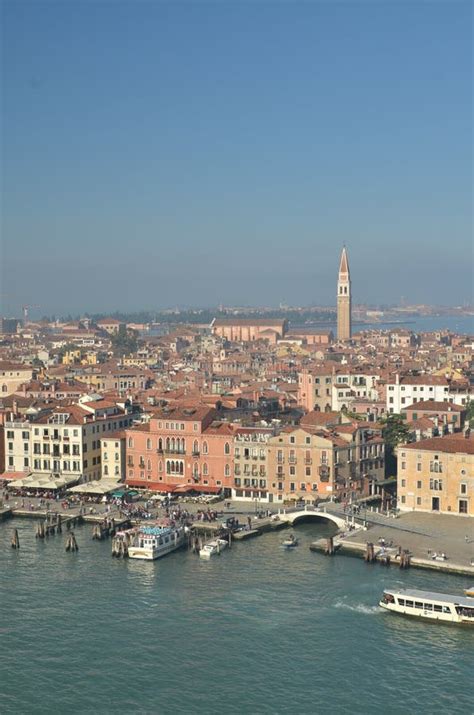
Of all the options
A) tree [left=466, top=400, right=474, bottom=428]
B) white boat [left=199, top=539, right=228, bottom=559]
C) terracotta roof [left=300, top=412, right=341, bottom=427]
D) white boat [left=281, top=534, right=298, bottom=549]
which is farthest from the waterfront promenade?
tree [left=466, top=400, right=474, bottom=428]

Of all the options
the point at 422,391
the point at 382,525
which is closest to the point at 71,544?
the point at 382,525

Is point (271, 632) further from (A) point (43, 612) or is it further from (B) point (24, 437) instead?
(B) point (24, 437)

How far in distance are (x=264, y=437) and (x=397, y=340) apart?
68713mm

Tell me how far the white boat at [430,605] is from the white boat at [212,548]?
5.05 metres

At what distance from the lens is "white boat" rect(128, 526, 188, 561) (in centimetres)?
2402

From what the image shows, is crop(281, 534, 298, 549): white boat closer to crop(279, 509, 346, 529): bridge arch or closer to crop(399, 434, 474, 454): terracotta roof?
crop(279, 509, 346, 529): bridge arch

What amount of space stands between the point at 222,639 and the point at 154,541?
585 cm

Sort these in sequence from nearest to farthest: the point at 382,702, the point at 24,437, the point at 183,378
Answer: the point at 382,702
the point at 24,437
the point at 183,378

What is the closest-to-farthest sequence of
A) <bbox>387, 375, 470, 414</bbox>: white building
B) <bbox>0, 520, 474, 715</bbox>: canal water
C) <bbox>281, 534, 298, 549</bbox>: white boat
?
<bbox>0, 520, 474, 715</bbox>: canal water < <bbox>281, 534, 298, 549</bbox>: white boat < <bbox>387, 375, 470, 414</bbox>: white building

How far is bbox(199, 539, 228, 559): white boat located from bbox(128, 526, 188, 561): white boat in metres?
0.82

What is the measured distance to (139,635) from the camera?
18875 millimetres

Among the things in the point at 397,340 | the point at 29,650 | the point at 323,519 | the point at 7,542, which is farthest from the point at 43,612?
the point at 397,340

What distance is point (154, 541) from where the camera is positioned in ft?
79.1

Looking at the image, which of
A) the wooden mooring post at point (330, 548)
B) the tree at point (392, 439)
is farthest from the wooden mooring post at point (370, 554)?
the tree at point (392, 439)
